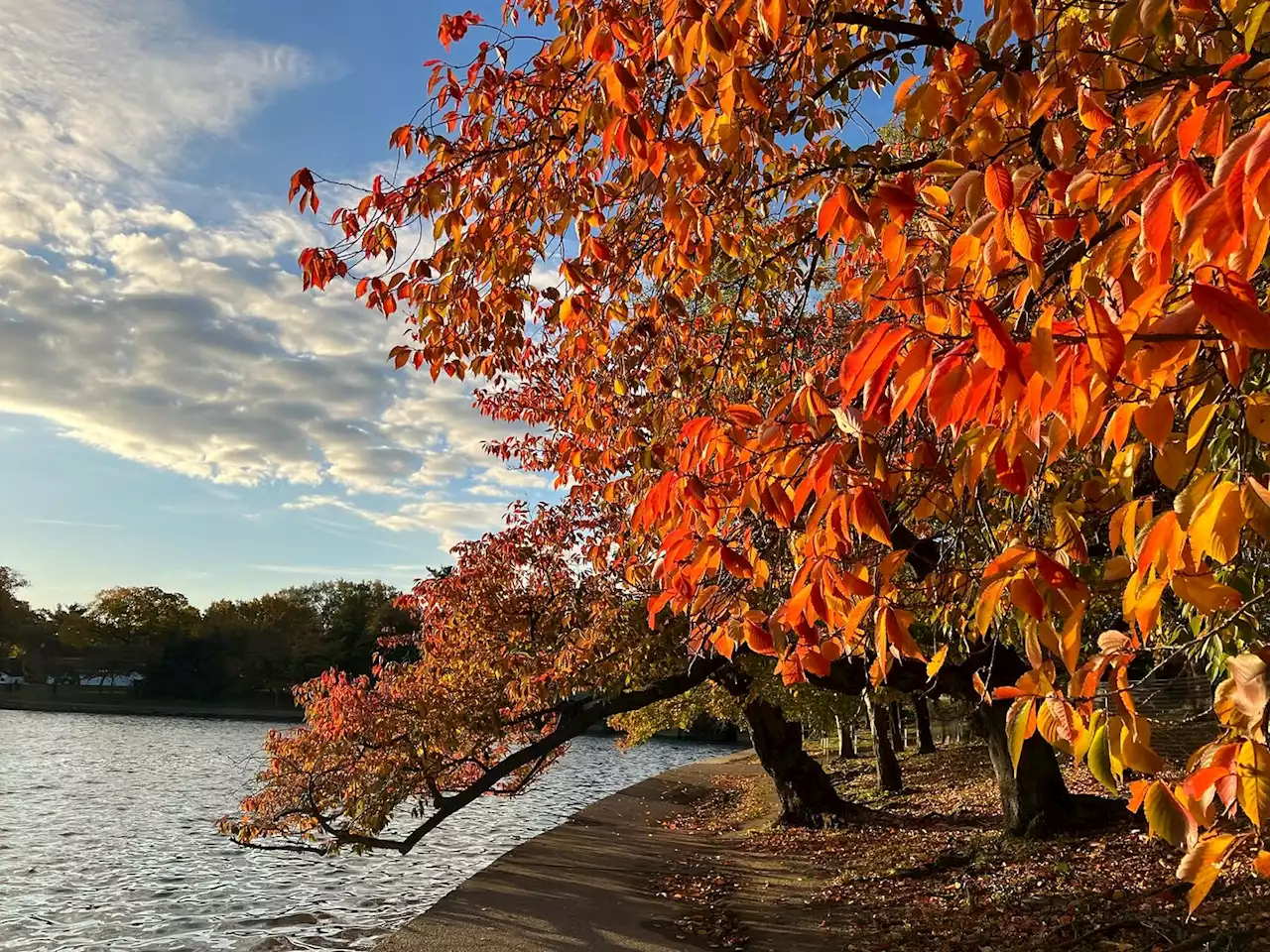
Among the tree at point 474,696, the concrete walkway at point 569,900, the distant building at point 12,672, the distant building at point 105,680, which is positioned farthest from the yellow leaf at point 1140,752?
the distant building at point 12,672

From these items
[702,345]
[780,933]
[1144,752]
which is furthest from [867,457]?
[780,933]

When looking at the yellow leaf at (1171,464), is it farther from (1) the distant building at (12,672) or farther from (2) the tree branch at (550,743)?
(1) the distant building at (12,672)

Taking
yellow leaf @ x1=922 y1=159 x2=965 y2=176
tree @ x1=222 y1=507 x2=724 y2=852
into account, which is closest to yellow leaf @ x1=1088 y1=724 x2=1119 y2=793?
yellow leaf @ x1=922 y1=159 x2=965 y2=176

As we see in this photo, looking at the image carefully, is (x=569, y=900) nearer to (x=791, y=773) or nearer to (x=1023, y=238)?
(x=791, y=773)

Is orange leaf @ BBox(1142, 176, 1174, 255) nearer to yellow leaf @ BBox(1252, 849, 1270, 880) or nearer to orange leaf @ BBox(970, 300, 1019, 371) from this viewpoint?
orange leaf @ BBox(970, 300, 1019, 371)

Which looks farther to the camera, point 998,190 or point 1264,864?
point 998,190

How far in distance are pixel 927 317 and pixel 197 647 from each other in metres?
77.9

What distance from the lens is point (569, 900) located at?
1355 cm

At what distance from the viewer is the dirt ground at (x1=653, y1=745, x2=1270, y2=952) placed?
7461 millimetres

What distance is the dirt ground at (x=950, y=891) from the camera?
746 cm

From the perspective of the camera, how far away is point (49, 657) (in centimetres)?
7256

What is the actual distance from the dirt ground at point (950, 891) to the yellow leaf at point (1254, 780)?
3.12 meters

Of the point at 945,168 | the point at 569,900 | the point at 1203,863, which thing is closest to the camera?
the point at 1203,863

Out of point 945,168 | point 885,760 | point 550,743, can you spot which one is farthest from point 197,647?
point 945,168
